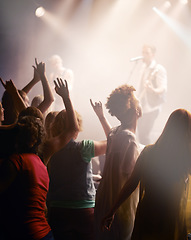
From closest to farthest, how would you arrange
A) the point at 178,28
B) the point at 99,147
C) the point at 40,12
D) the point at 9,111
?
the point at 99,147 < the point at 9,111 < the point at 40,12 < the point at 178,28

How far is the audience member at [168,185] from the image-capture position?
4.80ft

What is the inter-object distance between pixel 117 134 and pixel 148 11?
7.27m

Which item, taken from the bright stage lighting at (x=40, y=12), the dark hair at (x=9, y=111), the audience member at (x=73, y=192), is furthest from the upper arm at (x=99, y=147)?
the bright stage lighting at (x=40, y=12)

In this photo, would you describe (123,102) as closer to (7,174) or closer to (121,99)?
(121,99)

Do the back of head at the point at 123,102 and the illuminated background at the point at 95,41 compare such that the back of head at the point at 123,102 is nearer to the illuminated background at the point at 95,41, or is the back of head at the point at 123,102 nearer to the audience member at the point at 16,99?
the audience member at the point at 16,99

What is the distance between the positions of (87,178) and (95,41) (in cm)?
701

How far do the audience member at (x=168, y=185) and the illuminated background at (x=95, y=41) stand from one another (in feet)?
15.6

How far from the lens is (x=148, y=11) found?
848 cm

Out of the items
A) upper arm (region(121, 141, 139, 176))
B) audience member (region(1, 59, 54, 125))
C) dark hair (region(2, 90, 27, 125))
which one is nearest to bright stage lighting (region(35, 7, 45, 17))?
audience member (region(1, 59, 54, 125))

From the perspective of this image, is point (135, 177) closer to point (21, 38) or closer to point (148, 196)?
point (148, 196)

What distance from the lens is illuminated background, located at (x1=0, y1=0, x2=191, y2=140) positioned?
6609mm

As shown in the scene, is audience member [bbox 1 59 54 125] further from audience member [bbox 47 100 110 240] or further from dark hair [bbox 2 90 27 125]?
audience member [bbox 47 100 110 240]

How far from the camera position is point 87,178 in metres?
1.97

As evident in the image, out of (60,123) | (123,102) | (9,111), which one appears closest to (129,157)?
(123,102)
